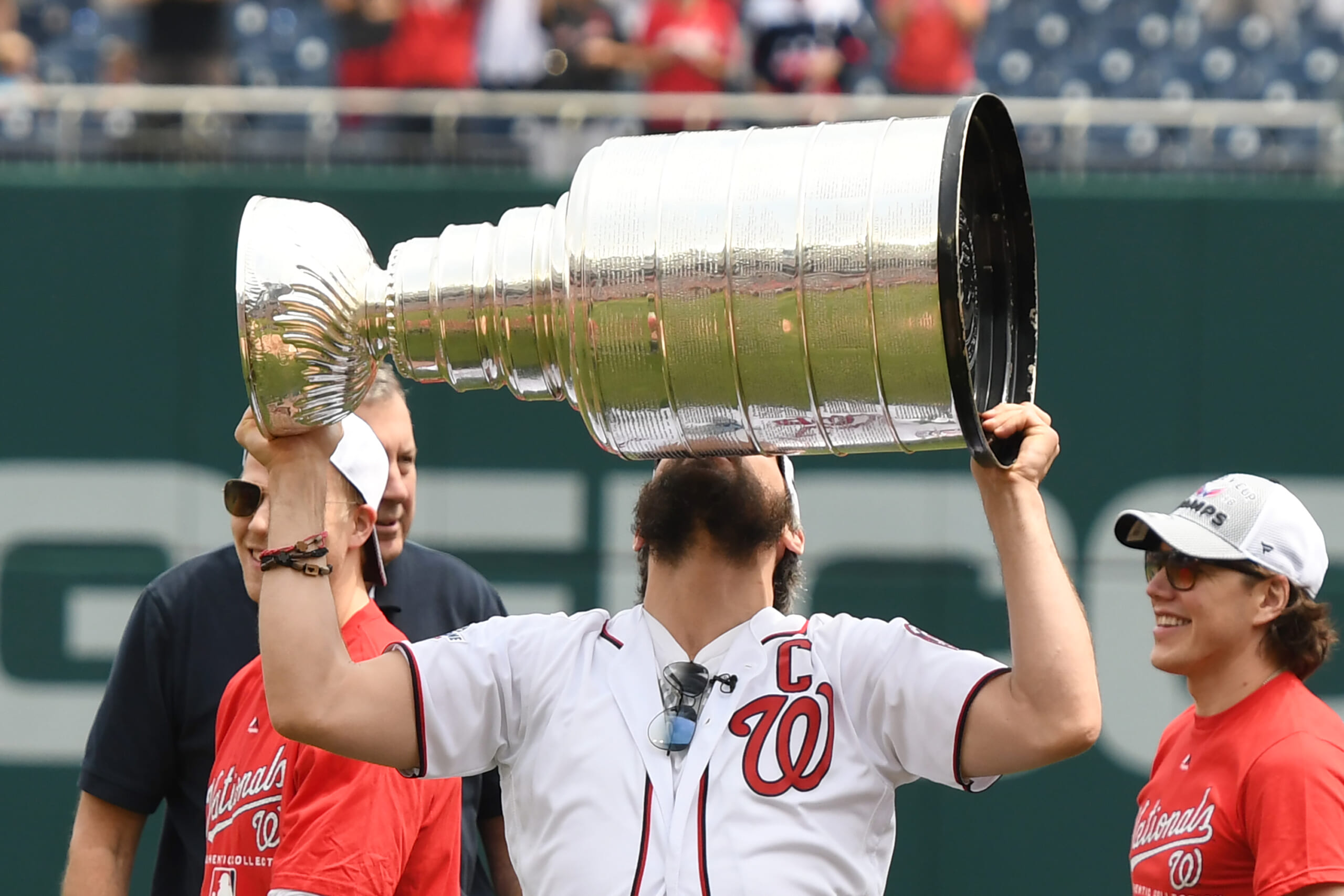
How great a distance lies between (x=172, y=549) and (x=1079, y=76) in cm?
452

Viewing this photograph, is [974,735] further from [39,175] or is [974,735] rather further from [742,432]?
[39,175]

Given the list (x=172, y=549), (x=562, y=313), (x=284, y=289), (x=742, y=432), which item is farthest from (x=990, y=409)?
(x=172, y=549)

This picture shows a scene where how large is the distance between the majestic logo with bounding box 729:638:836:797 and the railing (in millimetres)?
3833

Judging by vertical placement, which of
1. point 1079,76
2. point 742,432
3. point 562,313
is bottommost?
point 742,432

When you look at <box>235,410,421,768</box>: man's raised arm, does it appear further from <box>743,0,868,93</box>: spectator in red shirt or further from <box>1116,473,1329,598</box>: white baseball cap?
<box>743,0,868,93</box>: spectator in red shirt

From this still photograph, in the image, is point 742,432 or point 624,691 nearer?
point 742,432

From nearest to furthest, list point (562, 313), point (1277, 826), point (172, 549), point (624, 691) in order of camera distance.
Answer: point (562, 313)
point (624, 691)
point (1277, 826)
point (172, 549)

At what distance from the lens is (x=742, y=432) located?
1.97m

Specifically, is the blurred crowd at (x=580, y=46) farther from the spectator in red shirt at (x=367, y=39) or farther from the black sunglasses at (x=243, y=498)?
the black sunglasses at (x=243, y=498)

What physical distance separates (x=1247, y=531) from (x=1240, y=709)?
0.31 metres

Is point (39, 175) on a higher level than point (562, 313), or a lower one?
higher

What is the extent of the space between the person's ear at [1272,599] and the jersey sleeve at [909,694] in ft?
3.09

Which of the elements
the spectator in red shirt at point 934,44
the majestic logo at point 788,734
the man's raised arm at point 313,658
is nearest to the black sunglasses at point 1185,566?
the majestic logo at point 788,734

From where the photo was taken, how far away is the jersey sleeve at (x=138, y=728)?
297 cm
